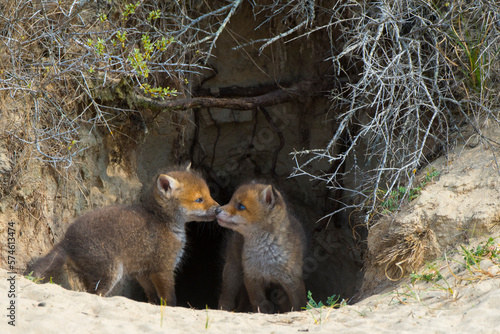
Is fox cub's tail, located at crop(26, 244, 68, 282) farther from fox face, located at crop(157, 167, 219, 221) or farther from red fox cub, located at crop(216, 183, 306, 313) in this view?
red fox cub, located at crop(216, 183, 306, 313)

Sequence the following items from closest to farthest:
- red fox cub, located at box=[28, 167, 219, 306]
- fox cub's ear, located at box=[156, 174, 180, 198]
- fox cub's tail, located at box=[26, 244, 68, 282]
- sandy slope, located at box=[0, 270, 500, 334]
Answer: sandy slope, located at box=[0, 270, 500, 334] → fox cub's tail, located at box=[26, 244, 68, 282] → red fox cub, located at box=[28, 167, 219, 306] → fox cub's ear, located at box=[156, 174, 180, 198]

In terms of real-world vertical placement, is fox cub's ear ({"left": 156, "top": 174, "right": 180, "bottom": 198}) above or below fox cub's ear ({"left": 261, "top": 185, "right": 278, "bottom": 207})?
above

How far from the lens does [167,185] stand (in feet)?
17.0

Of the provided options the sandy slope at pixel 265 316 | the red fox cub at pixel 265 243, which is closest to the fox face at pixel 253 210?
the red fox cub at pixel 265 243

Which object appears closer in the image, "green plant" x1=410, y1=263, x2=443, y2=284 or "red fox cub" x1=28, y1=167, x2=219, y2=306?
"green plant" x1=410, y1=263, x2=443, y2=284

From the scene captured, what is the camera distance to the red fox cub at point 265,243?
16.9 feet

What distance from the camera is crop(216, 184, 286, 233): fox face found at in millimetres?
5169

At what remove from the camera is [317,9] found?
6.00 m

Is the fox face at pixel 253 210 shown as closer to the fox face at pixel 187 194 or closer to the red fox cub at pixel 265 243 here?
the red fox cub at pixel 265 243

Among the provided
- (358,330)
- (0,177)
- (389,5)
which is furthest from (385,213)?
(0,177)

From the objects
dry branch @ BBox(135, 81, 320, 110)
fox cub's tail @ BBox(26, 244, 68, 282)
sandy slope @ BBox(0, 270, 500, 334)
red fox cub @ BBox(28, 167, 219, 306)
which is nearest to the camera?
sandy slope @ BBox(0, 270, 500, 334)

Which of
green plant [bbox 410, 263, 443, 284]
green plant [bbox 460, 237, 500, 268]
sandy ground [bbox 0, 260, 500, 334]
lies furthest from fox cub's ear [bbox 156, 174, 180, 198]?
green plant [bbox 460, 237, 500, 268]

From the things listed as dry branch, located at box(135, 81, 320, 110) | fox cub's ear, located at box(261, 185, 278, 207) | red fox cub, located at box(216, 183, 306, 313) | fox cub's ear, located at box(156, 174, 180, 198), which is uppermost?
dry branch, located at box(135, 81, 320, 110)

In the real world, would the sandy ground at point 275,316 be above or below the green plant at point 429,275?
above
